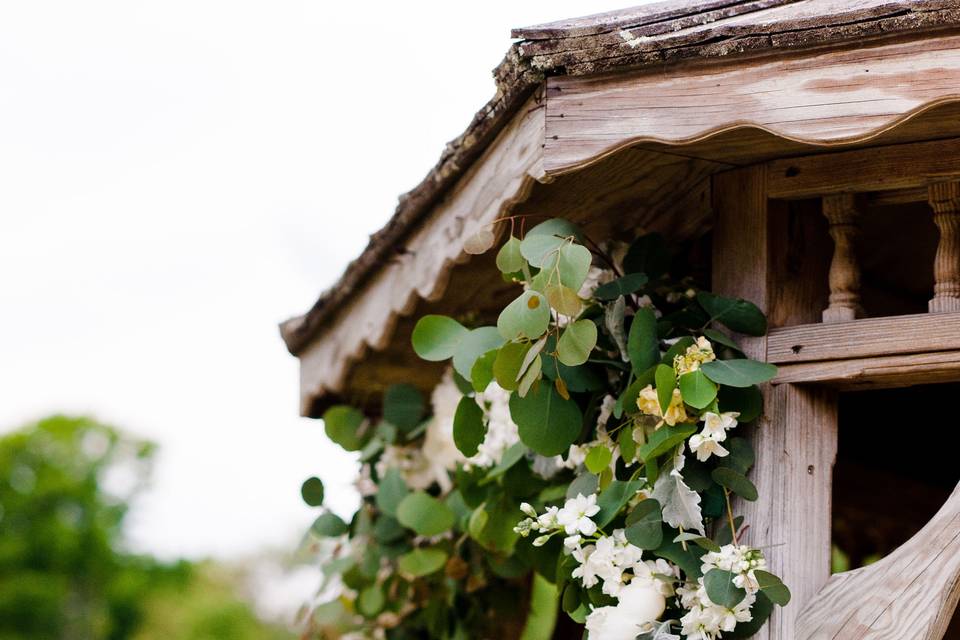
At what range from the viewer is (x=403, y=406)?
246cm

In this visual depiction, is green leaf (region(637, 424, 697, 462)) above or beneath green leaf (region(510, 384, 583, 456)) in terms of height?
beneath

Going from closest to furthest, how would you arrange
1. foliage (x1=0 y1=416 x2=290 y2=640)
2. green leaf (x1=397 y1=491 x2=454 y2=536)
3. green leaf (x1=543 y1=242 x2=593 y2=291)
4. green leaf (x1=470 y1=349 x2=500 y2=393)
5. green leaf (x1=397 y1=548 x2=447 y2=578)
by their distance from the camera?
green leaf (x1=543 y1=242 x2=593 y2=291) → green leaf (x1=470 y1=349 x2=500 y2=393) → green leaf (x1=397 y1=491 x2=454 y2=536) → green leaf (x1=397 y1=548 x2=447 y2=578) → foliage (x1=0 y1=416 x2=290 y2=640)

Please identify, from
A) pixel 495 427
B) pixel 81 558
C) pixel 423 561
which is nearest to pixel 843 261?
pixel 495 427

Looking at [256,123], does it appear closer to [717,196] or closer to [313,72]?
[313,72]

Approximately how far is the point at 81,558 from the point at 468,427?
27.3 m

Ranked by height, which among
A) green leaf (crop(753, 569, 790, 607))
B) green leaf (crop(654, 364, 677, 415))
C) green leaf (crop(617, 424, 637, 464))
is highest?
green leaf (crop(654, 364, 677, 415))

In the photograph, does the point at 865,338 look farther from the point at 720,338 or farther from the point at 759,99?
the point at 759,99

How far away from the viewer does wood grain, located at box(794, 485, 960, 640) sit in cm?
133

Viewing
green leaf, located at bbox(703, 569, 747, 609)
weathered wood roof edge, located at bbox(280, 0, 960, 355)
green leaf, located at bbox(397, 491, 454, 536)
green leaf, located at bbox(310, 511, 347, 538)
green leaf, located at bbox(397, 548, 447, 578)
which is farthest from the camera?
green leaf, located at bbox(310, 511, 347, 538)

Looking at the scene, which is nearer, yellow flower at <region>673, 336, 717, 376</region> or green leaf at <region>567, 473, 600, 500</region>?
yellow flower at <region>673, 336, 717, 376</region>

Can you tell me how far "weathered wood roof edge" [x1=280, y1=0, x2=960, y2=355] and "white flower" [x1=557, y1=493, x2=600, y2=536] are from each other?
2.02 ft

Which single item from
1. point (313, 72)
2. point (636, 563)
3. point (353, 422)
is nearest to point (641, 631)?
point (636, 563)

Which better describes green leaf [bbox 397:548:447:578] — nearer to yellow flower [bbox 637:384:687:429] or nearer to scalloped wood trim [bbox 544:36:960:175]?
yellow flower [bbox 637:384:687:429]

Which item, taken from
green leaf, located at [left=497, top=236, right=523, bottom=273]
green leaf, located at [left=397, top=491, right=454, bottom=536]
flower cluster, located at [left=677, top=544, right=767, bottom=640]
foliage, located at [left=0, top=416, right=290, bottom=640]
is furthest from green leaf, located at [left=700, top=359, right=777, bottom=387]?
foliage, located at [left=0, top=416, right=290, bottom=640]
